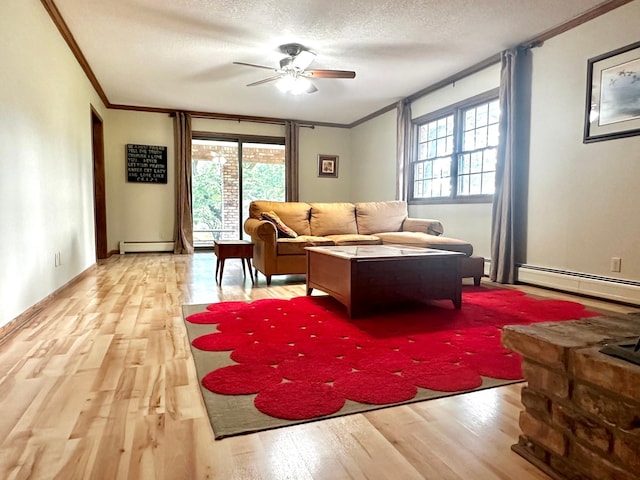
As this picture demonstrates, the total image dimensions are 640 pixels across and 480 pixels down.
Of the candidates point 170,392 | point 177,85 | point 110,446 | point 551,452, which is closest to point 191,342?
point 170,392

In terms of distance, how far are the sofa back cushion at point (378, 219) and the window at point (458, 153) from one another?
817mm

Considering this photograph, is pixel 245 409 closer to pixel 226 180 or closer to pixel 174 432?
pixel 174 432

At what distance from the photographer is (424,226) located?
449 cm

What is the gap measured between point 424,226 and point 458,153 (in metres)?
1.20

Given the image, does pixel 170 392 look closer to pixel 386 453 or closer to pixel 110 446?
pixel 110 446

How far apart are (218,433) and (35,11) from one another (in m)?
3.43

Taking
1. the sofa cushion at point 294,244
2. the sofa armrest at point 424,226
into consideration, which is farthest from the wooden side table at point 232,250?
the sofa armrest at point 424,226

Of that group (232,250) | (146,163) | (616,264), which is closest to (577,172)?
(616,264)

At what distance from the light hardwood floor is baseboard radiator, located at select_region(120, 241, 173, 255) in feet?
15.7

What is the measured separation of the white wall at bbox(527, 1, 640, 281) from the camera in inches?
118

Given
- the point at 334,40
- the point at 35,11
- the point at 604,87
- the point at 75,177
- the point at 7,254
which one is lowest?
the point at 7,254

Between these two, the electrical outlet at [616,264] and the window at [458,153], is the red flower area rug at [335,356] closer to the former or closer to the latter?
the electrical outlet at [616,264]

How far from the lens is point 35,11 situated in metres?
2.87

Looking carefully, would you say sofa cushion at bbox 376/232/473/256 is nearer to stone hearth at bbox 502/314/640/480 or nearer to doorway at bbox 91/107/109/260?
stone hearth at bbox 502/314/640/480
